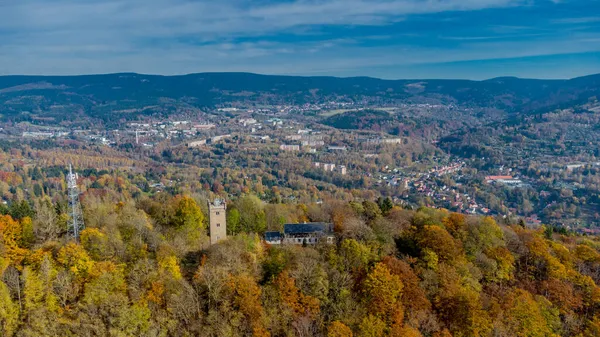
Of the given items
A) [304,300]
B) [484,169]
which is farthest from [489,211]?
[304,300]

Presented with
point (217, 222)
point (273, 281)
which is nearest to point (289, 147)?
point (217, 222)

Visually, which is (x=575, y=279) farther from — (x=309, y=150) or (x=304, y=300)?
(x=309, y=150)

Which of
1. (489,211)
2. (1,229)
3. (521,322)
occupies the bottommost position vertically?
(489,211)

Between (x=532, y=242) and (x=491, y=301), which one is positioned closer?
(x=491, y=301)

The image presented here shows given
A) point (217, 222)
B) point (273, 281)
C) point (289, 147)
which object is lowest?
point (289, 147)

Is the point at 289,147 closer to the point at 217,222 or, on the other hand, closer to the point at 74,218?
the point at 217,222
